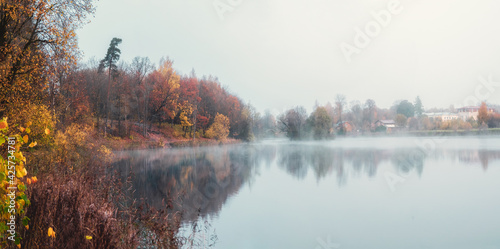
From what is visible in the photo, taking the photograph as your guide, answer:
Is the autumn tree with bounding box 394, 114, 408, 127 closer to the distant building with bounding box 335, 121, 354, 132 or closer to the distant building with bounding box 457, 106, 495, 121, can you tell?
the distant building with bounding box 335, 121, 354, 132

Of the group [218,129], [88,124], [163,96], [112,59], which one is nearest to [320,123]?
[218,129]

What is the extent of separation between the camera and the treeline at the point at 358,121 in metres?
67.4

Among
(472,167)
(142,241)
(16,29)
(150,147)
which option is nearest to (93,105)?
(150,147)

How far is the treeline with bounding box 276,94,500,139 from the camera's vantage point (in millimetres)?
67369

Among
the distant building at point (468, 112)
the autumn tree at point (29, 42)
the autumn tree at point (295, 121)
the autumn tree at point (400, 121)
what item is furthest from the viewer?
the distant building at point (468, 112)

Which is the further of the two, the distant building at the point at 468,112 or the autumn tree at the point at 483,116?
the distant building at the point at 468,112

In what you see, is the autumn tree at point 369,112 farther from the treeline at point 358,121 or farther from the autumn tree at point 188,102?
the autumn tree at point 188,102

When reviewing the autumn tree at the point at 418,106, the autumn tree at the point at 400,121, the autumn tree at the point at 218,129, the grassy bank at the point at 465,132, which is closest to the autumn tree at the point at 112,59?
the autumn tree at the point at 218,129

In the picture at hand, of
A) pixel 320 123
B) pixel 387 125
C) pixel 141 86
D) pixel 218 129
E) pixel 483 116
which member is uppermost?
pixel 141 86

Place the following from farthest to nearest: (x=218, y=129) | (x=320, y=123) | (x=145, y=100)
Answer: (x=320, y=123) → (x=218, y=129) → (x=145, y=100)

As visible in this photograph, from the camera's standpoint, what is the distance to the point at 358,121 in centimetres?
9756
